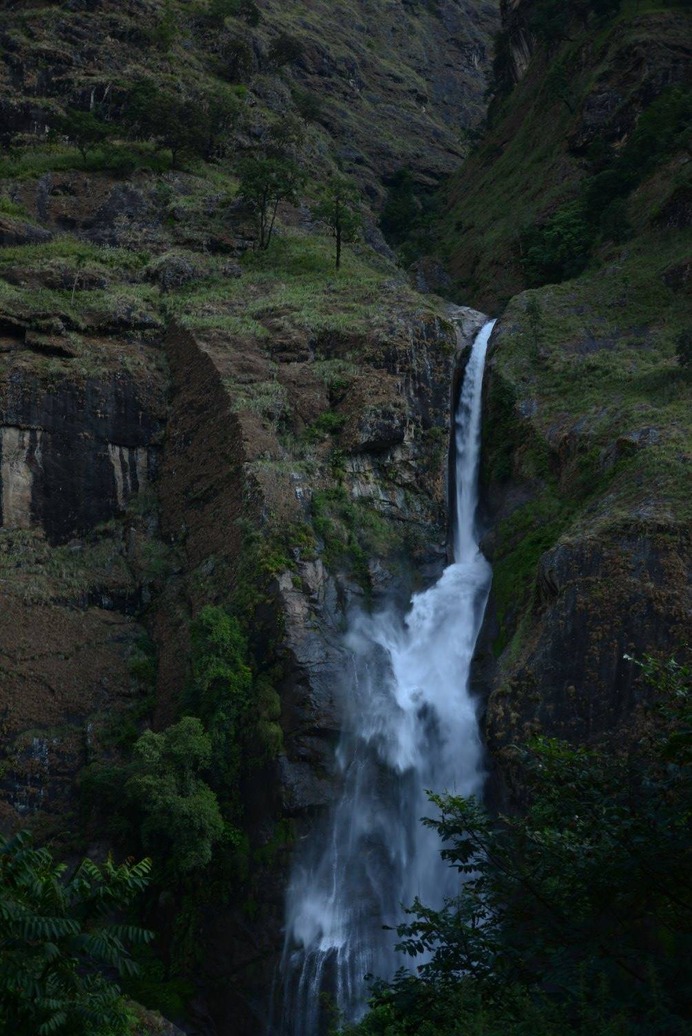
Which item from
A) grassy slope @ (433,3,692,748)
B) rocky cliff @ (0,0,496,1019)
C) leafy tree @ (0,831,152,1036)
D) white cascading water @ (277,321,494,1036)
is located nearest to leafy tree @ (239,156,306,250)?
rocky cliff @ (0,0,496,1019)

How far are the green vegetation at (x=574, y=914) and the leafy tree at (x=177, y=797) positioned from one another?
9.95 metres

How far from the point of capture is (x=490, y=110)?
236 ft

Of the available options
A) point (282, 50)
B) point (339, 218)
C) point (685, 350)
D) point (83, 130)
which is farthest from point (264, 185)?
point (282, 50)

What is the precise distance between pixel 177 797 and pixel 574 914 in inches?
493

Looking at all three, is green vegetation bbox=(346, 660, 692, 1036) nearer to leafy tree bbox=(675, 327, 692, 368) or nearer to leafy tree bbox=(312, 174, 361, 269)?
leafy tree bbox=(675, 327, 692, 368)

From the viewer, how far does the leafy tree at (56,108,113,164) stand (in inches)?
1861

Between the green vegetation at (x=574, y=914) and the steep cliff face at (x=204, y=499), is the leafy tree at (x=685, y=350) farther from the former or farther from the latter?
the green vegetation at (x=574, y=914)

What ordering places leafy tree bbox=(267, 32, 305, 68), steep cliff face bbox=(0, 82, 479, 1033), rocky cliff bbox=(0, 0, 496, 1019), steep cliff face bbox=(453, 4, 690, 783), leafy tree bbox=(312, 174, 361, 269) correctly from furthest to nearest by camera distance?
1. leafy tree bbox=(267, 32, 305, 68)
2. leafy tree bbox=(312, 174, 361, 269)
3. steep cliff face bbox=(0, 82, 479, 1033)
4. rocky cliff bbox=(0, 0, 496, 1019)
5. steep cliff face bbox=(453, 4, 690, 783)

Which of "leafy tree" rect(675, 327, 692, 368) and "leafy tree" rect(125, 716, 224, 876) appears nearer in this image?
"leafy tree" rect(125, 716, 224, 876)

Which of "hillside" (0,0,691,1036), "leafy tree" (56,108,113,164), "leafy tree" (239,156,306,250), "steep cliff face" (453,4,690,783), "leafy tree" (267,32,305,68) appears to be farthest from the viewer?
"leafy tree" (267,32,305,68)

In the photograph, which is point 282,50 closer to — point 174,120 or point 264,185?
point 174,120

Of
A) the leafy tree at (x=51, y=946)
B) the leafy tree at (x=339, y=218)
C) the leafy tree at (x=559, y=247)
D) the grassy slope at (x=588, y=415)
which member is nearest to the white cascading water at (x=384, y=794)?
the grassy slope at (x=588, y=415)

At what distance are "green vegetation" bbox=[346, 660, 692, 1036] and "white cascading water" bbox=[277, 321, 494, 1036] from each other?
381 inches

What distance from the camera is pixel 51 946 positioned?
28.8ft
